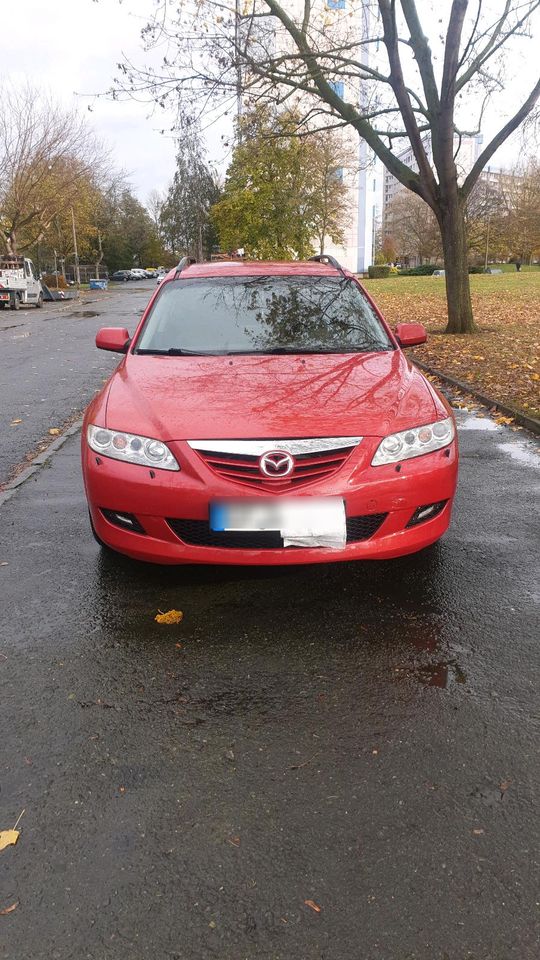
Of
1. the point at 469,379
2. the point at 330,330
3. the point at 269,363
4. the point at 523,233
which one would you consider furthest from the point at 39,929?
the point at 523,233

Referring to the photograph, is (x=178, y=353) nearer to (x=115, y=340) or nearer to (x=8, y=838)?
(x=115, y=340)

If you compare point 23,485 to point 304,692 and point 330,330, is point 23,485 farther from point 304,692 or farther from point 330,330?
point 304,692

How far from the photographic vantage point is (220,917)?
1784 mm

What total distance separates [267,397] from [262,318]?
1.24 metres

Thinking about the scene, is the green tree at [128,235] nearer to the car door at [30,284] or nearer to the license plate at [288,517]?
the car door at [30,284]

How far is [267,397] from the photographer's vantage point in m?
3.49

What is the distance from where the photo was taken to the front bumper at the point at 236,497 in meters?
3.14

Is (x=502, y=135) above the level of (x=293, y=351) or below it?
above

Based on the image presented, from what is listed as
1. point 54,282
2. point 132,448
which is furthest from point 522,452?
point 54,282

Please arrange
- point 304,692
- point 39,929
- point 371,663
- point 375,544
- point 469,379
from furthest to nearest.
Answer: point 469,379 → point 375,544 → point 371,663 → point 304,692 → point 39,929

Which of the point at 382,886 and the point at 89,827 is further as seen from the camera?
the point at 89,827

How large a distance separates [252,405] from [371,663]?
4.33 feet

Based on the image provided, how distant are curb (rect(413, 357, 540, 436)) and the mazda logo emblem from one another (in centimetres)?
468

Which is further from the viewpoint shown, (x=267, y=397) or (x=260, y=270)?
(x=260, y=270)
